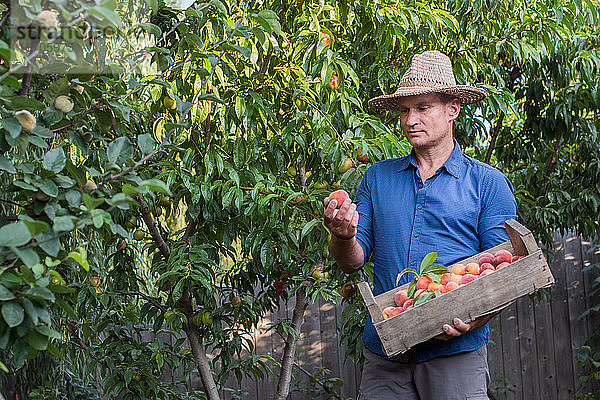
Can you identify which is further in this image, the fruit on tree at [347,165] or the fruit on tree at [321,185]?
the fruit on tree at [321,185]

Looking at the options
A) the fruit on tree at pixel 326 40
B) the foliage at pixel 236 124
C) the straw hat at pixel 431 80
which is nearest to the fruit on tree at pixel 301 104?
the foliage at pixel 236 124

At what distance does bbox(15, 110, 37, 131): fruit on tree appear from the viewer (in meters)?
1.13

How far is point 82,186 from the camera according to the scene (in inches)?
49.3

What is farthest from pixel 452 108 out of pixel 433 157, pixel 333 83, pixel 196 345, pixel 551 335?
pixel 551 335

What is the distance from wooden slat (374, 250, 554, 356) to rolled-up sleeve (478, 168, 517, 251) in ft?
0.76

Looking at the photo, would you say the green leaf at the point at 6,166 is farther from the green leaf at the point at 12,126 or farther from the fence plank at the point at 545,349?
the fence plank at the point at 545,349

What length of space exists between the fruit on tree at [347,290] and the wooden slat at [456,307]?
3.12ft

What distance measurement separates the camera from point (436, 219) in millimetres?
1885

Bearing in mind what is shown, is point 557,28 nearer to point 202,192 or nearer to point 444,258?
point 444,258

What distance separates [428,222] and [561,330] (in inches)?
128

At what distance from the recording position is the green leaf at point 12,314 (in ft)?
3.18

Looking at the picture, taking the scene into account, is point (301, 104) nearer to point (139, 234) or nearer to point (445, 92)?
point (445, 92)

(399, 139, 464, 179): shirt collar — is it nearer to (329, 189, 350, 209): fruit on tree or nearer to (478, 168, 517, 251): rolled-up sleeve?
(478, 168, 517, 251): rolled-up sleeve

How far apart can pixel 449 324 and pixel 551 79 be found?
91.4 inches
